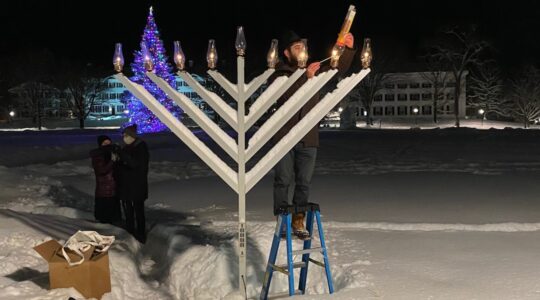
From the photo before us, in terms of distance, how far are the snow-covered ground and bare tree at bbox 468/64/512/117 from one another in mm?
60617

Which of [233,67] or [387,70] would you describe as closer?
[233,67]

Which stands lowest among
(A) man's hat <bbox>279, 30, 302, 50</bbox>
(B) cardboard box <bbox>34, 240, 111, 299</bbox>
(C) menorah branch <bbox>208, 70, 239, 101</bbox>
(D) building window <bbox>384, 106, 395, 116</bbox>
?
(B) cardboard box <bbox>34, 240, 111, 299</bbox>

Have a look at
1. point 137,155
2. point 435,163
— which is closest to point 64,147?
point 435,163

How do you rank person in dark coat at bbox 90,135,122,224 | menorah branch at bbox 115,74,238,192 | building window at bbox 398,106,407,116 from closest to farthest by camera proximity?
menorah branch at bbox 115,74,238,192 → person in dark coat at bbox 90,135,122,224 → building window at bbox 398,106,407,116

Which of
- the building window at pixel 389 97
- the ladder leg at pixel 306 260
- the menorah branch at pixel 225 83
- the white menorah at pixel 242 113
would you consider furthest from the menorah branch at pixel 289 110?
the building window at pixel 389 97

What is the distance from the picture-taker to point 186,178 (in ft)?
45.9

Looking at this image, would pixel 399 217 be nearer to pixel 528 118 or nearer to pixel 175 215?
pixel 175 215

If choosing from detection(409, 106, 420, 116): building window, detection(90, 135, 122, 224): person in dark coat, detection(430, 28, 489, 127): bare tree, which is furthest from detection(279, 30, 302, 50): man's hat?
detection(409, 106, 420, 116): building window

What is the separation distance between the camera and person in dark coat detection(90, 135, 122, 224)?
7.85 m

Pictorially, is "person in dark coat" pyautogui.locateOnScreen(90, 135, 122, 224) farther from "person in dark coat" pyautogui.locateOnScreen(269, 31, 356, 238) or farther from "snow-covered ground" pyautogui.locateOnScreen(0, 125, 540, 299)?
"person in dark coat" pyautogui.locateOnScreen(269, 31, 356, 238)

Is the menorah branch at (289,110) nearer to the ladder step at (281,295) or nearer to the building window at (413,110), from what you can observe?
the ladder step at (281,295)

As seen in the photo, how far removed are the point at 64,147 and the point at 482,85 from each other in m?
60.2

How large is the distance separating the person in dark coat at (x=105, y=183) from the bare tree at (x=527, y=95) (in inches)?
2412

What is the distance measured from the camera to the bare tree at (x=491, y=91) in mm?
69250
